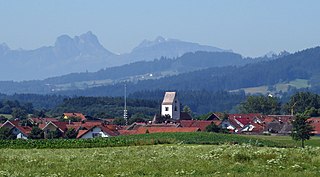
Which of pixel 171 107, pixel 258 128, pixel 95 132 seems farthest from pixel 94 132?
pixel 171 107

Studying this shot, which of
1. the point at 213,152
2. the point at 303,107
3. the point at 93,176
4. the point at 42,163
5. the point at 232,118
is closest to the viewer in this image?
the point at 93,176

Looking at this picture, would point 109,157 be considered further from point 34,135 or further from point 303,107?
point 303,107

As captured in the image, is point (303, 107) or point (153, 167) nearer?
point (153, 167)

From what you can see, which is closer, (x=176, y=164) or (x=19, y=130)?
(x=176, y=164)

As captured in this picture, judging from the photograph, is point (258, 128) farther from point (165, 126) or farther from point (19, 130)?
point (19, 130)

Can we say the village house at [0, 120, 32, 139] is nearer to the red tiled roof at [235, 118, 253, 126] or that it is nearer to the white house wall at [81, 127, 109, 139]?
the white house wall at [81, 127, 109, 139]

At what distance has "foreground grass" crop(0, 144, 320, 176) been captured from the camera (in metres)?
22.6

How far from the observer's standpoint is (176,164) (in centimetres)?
2467

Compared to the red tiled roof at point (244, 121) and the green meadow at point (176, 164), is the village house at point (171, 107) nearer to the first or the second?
the red tiled roof at point (244, 121)

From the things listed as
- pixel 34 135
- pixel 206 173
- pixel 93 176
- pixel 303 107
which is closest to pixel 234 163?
pixel 206 173

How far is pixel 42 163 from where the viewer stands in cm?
2577

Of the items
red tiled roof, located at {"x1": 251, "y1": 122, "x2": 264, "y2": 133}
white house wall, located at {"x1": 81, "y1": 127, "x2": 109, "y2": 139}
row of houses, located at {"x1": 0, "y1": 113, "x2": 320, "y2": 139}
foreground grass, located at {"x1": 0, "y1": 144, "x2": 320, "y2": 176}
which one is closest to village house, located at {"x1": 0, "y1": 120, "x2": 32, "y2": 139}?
row of houses, located at {"x1": 0, "y1": 113, "x2": 320, "y2": 139}

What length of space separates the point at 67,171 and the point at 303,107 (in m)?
129

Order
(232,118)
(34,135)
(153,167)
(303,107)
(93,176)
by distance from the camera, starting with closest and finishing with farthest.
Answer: (93,176) < (153,167) < (34,135) < (232,118) < (303,107)
